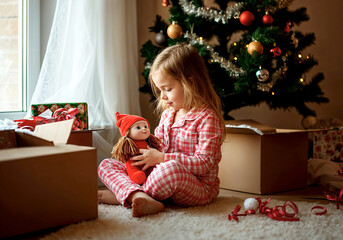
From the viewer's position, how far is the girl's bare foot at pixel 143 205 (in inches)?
48.4

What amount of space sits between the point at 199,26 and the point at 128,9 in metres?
0.46

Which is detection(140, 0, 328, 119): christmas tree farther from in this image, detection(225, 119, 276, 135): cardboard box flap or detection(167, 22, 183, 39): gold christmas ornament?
detection(225, 119, 276, 135): cardboard box flap

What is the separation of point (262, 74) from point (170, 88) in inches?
21.2

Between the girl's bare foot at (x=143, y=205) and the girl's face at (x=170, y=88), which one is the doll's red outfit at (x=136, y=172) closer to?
the girl's bare foot at (x=143, y=205)

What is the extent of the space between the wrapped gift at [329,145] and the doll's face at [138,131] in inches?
51.6

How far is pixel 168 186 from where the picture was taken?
1.31 metres

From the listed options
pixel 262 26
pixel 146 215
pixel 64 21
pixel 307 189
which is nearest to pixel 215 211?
pixel 146 215

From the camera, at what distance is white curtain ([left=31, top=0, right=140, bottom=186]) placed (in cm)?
189

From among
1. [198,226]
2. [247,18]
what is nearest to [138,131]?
[198,226]

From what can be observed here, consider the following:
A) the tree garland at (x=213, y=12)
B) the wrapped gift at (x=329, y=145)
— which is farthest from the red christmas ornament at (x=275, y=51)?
the wrapped gift at (x=329, y=145)

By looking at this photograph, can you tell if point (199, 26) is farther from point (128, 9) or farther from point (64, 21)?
point (64, 21)

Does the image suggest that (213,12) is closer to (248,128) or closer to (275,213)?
(248,128)

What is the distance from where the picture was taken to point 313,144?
2318mm

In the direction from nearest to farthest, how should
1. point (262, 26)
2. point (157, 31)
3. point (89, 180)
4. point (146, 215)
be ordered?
point (89, 180)
point (146, 215)
point (262, 26)
point (157, 31)
